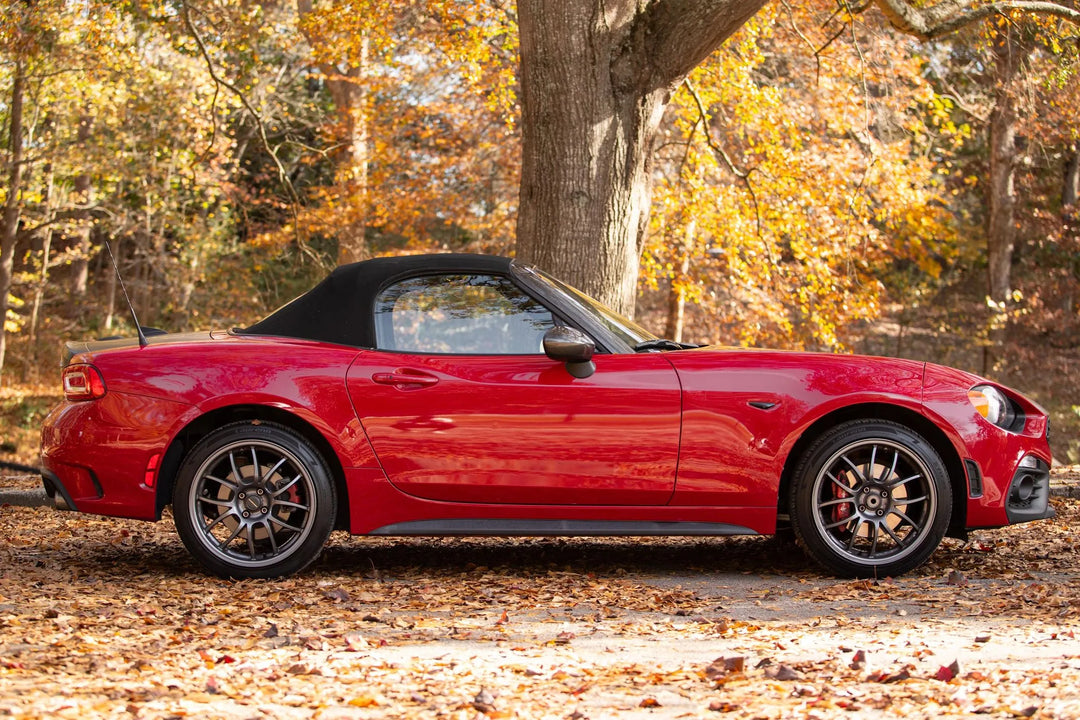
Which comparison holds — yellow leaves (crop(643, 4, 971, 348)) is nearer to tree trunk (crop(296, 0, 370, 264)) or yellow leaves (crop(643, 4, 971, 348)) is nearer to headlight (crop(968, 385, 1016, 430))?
tree trunk (crop(296, 0, 370, 264))

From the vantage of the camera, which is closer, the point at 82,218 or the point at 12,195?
the point at 12,195

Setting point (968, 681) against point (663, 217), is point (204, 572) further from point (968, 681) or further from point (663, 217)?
point (663, 217)

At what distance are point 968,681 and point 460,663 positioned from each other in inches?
65.7

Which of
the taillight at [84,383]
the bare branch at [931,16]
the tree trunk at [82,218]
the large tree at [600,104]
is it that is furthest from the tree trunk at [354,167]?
the taillight at [84,383]

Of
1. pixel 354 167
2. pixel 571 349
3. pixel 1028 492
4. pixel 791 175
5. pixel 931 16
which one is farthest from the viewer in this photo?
pixel 354 167

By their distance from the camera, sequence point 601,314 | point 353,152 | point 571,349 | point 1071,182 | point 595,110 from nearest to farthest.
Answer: point 571,349 < point 601,314 < point 595,110 < point 353,152 < point 1071,182

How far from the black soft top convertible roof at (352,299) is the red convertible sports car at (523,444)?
50 mm

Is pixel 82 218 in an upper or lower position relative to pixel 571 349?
upper

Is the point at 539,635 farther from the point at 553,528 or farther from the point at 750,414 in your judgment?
the point at 750,414

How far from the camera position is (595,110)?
8.41 m

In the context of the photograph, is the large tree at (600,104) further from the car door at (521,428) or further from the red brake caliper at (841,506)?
the red brake caliper at (841,506)

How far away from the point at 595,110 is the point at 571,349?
355 cm

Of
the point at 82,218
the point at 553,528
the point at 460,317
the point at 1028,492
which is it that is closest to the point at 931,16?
the point at 1028,492

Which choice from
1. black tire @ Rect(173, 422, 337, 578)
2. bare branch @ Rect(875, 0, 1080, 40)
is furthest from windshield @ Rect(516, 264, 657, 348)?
bare branch @ Rect(875, 0, 1080, 40)
